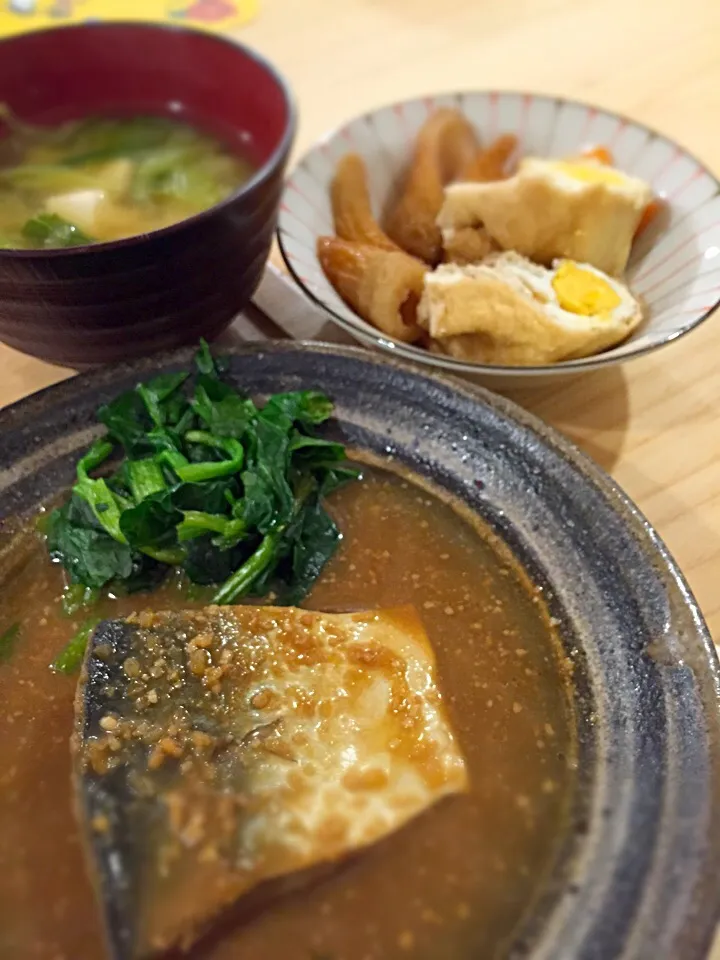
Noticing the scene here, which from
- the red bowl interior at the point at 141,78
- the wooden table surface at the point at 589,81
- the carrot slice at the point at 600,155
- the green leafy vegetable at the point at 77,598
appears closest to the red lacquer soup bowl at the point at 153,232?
the red bowl interior at the point at 141,78

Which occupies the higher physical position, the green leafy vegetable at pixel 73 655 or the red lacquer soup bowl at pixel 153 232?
the red lacquer soup bowl at pixel 153 232

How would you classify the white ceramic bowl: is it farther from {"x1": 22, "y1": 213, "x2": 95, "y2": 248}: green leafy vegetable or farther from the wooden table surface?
{"x1": 22, "y1": 213, "x2": 95, "y2": 248}: green leafy vegetable

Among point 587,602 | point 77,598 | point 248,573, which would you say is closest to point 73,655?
point 77,598

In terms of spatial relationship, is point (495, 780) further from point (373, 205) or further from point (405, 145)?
point (405, 145)

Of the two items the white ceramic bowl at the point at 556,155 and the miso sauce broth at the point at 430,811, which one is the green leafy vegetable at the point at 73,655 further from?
the white ceramic bowl at the point at 556,155

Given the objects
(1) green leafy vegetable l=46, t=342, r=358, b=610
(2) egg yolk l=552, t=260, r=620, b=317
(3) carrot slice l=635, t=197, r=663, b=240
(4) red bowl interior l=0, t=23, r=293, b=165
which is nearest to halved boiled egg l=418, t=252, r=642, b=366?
(2) egg yolk l=552, t=260, r=620, b=317
